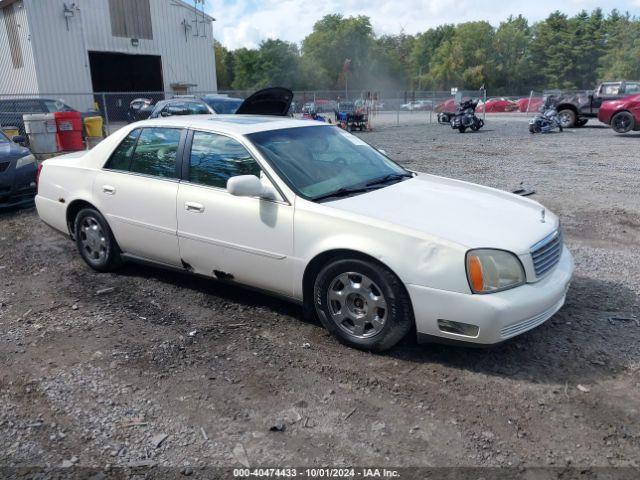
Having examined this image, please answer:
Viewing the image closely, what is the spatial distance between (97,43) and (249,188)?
30.3m

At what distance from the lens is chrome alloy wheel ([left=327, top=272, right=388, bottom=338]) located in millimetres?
3641

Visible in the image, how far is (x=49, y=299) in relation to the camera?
4875mm

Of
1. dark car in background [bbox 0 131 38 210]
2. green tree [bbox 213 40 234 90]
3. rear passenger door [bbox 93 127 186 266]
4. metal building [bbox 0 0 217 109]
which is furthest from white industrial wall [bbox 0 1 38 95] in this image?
green tree [bbox 213 40 234 90]

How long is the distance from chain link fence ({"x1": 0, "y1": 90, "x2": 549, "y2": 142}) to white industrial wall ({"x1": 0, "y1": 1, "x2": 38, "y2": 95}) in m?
2.79

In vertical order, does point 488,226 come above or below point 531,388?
above

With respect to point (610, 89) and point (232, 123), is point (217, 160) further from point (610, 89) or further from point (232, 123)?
point (610, 89)

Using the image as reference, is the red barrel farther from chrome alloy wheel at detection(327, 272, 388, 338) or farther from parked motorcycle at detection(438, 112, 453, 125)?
parked motorcycle at detection(438, 112, 453, 125)

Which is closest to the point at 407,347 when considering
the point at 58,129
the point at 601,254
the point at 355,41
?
the point at 601,254

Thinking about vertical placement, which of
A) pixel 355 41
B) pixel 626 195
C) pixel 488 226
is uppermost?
pixel 355 41

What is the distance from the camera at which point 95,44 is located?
97.9ft

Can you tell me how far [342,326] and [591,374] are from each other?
1625 mm

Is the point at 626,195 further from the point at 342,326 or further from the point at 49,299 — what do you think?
the point at 49,299

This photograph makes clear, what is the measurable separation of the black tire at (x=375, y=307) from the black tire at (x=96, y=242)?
7.71 ft

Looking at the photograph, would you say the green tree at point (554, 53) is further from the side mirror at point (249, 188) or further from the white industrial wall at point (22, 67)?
the side mirror at point (249, 188)
